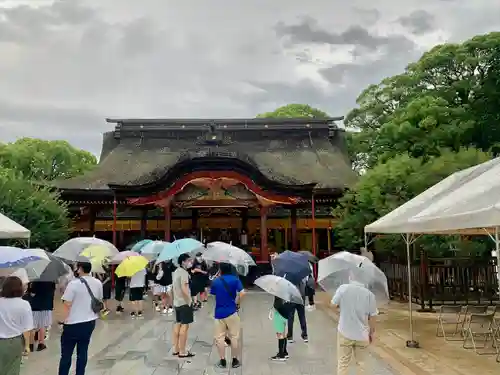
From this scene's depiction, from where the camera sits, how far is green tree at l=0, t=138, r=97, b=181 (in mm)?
34138

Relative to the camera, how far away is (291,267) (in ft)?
28.2

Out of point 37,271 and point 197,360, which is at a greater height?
point 37,271

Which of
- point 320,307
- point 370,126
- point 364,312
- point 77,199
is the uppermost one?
point 370,126

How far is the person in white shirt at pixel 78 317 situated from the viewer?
19.4 ft

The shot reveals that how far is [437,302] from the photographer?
46.1 ft

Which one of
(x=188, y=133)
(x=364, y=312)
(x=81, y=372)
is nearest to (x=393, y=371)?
(x=364, y=312)

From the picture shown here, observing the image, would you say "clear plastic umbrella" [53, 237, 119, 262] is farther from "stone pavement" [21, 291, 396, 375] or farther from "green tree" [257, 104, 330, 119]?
"green tree" [257, 104, 330, 119]

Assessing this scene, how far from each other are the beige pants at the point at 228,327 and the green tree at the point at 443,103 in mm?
12842

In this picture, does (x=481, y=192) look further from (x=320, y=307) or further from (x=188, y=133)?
(x=188, y=133)

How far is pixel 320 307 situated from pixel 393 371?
7.81m

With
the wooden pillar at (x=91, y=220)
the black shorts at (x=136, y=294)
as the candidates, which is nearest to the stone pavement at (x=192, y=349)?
the black shorts at (x=136, y=294)

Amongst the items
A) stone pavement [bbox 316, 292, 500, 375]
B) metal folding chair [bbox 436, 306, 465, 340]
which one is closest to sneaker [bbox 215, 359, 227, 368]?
stone pavement [bbox 316, 292, 500, 375]

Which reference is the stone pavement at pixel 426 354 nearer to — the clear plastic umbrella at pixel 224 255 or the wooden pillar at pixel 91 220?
the clear plastic umbrella at pixel 224 255

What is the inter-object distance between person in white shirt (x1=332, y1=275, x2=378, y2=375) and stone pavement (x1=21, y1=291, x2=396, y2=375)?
1.97 m
